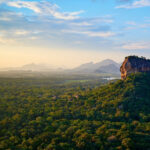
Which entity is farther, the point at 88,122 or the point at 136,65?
the point at 136,65

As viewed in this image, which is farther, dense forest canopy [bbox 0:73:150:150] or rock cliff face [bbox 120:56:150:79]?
rock cliff face [bbox 120:56:150:79]

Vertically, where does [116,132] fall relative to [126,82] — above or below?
below

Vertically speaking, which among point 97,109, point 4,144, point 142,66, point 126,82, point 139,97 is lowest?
point 4,144

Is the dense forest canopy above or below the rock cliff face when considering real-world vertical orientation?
below

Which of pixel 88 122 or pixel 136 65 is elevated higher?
pixel 136 65

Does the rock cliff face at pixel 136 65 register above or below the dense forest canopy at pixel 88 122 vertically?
above

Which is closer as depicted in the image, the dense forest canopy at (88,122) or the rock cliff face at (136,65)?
the dense forest canopy at (88,122)

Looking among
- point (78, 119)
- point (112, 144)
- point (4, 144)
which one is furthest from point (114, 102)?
point (4, 144)

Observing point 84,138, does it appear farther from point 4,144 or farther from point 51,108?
point 51,108
